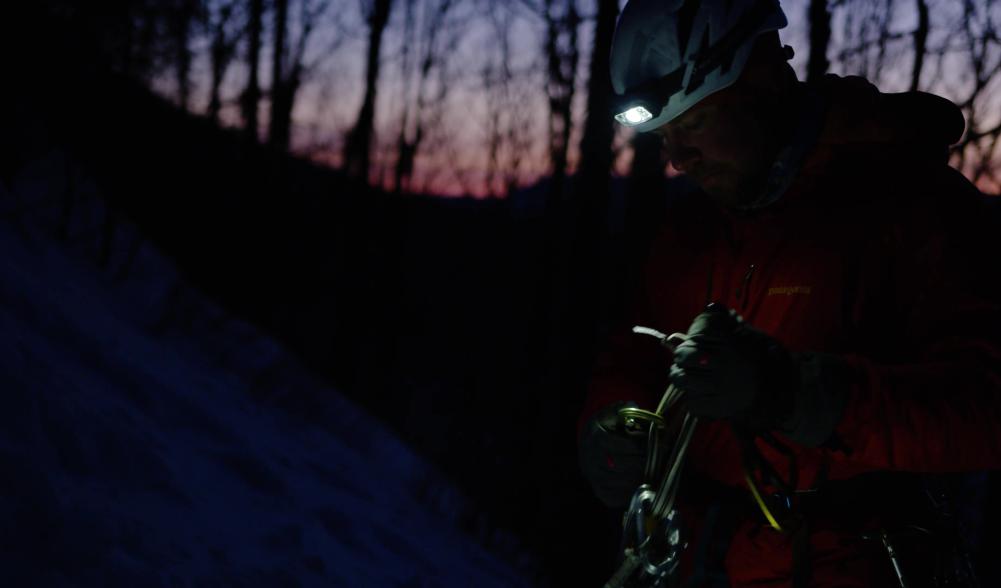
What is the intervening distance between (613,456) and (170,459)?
251 cm

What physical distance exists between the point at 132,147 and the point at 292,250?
740 centimetres

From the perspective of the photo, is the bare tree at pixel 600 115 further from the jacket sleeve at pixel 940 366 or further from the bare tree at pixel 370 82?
the bare tree at pixel 370 82

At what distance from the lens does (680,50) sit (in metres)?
1.93

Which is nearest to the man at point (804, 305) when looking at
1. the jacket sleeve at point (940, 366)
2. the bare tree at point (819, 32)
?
the jacket sleeve at point (940, 366)

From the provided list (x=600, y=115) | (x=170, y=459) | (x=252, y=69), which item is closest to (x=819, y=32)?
(x=600, y=115)

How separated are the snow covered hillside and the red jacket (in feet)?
7.29

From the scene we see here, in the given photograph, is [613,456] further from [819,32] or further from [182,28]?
[182,28]

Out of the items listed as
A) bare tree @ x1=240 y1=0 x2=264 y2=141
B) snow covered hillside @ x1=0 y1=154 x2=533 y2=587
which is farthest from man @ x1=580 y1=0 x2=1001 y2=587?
bare tree @ x1=240 y1=0 x2=264 y2=141

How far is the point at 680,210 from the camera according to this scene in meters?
2.28

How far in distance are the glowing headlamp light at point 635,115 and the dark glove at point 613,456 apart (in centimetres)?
88

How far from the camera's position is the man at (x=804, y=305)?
56.7 inches

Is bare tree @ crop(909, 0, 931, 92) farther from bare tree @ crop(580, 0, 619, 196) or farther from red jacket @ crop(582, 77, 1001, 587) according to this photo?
red jacket @ crop(582, 77, 1001, 587)

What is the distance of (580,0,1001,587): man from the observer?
1440 mm

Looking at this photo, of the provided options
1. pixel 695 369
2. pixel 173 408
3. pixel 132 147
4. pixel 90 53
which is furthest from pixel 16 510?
pixel 132 147
